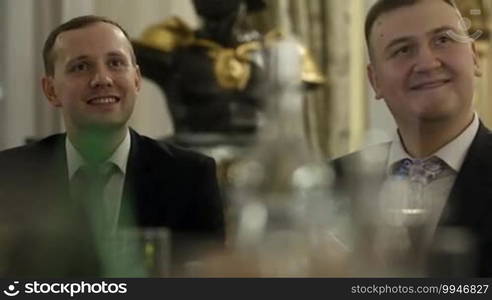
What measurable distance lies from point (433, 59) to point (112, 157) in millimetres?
407

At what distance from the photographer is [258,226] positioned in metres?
1.14

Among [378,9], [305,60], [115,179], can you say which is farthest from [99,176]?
[378,9]

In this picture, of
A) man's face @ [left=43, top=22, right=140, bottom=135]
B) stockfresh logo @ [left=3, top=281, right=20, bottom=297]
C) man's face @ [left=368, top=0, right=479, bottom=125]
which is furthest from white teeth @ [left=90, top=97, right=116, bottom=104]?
man's face @ [left=368, top=0, right=479, bottom=125]

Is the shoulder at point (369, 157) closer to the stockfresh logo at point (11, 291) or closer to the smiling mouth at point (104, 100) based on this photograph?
the smiling mouth at point (104, 100)

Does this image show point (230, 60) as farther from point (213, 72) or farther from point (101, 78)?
point (101, 78)

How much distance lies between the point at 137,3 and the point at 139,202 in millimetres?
242

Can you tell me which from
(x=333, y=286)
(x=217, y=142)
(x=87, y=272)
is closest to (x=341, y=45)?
(x=217, y=142)

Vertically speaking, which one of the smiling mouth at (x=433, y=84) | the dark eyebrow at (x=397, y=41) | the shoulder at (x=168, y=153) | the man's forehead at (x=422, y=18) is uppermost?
the man's forehead at (x=422, y=18)

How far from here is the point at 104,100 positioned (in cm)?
112

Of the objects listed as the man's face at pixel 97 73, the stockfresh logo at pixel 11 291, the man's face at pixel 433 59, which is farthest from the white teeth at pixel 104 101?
the man's face at pixel 433 59

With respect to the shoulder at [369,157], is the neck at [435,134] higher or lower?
higher

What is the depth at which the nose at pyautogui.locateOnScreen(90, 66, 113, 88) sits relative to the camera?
112 cm

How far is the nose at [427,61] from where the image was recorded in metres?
1.11

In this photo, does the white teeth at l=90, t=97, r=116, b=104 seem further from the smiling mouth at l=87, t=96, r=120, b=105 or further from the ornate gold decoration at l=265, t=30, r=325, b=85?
the ornate gold decoration at l=265, t=30, r=325, b=85
